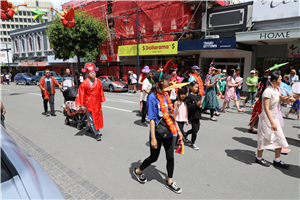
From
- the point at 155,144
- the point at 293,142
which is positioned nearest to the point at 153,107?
the point at 155,144

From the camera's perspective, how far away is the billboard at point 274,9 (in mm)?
12031

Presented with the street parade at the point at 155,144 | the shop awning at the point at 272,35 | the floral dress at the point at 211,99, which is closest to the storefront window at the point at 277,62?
Result: the shop awning at the point at 272,35

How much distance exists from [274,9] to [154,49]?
899cm

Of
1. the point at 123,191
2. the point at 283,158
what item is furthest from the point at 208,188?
the point at 283,158

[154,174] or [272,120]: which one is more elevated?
[272,120]

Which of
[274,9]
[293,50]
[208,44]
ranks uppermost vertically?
[274,9]

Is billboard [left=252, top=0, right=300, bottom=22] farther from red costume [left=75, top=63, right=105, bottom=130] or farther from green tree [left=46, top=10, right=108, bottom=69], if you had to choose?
green tree [left=46, top=10, right=108, bottom=69]

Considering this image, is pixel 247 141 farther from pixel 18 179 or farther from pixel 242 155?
pixel 18 179

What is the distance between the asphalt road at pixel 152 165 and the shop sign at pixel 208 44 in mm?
7512

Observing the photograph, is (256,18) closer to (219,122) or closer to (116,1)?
(219,122)

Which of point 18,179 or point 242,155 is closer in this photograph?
A: point 18,179

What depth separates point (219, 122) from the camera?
23.3 feet

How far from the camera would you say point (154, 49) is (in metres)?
17.6

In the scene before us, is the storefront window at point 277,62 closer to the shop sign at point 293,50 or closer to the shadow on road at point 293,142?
the shop sign at point 293,50
